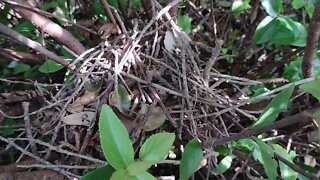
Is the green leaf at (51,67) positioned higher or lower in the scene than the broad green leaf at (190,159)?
higher

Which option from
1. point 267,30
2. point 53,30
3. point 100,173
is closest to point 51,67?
point 53,30

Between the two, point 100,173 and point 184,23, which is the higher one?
point 184,23

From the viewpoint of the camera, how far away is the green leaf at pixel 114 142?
1.76 feet

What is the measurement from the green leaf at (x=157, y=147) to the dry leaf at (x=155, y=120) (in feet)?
0.62

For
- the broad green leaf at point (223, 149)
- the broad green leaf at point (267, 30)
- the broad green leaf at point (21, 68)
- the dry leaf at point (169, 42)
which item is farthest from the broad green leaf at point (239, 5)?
the broad green leaf at point (21, 68)

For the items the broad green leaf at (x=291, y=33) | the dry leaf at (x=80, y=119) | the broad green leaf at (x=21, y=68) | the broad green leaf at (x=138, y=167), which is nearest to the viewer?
the broad green leaf at (x=138, y=167)

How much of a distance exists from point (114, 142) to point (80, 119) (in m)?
0.22

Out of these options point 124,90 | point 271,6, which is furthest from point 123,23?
point 271,6

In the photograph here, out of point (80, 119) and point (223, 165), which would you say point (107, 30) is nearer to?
point (80, 119)

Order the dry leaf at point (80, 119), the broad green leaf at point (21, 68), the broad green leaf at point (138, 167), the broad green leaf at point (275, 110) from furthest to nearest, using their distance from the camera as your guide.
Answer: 1. the broad green leaf at point (21, 68)
2. the dry leaf at point (80, 119)
3. the broad green leaf at point (275, 110)
4. the broad green leaf at point (138, 167)

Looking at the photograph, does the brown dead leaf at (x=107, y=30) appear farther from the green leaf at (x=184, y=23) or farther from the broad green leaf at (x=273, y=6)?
the broad green leaf at (x=273, y=6)

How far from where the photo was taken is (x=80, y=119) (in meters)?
0.75

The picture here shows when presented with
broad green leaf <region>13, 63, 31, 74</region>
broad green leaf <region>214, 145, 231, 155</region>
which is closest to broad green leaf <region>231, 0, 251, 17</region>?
broad green leaf <region>214, 145, 231, 155</region>

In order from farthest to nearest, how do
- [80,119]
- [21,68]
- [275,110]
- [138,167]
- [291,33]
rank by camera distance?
[21,68] < [291,33] < [80,119] < [275,110] < [138,167]
